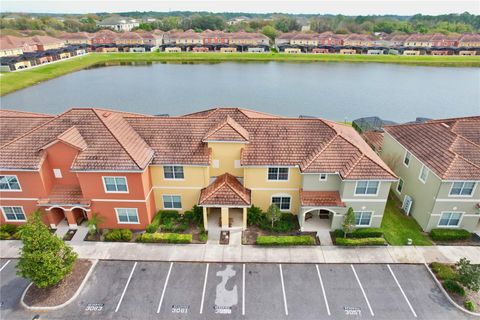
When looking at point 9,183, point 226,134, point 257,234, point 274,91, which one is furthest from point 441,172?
point 274,91

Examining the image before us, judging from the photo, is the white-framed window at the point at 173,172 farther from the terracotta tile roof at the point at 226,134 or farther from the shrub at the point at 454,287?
the shrub at the point at 454,287

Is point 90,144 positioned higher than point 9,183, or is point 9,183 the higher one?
point 90,144

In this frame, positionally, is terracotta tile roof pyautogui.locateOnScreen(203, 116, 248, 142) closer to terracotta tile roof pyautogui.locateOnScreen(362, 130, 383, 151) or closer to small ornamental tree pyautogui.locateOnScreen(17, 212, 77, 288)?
small ornamental tree pyautogui.locateOnScreen(17, 212, 77, 288)

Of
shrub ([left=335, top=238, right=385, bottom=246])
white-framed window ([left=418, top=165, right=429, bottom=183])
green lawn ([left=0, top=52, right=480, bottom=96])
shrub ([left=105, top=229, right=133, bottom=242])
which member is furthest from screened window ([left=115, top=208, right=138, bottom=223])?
green lawn ([left=0, top=52, right=480, bottom=96])

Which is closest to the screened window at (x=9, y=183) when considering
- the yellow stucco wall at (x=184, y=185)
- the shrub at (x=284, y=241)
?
the yellow stucco wall at (x=184, y=185)

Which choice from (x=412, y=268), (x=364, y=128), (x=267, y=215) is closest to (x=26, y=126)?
(x=267, y=215)

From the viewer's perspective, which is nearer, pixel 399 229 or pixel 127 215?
pixel 127 215

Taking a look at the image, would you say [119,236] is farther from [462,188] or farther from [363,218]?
[462,188]
